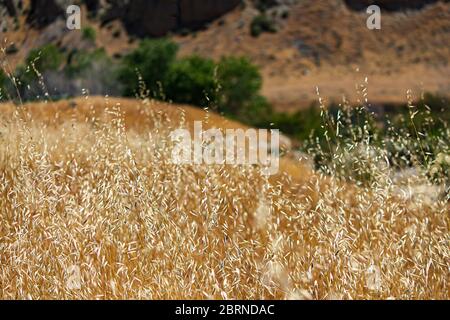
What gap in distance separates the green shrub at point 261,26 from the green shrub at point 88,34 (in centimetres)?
1622

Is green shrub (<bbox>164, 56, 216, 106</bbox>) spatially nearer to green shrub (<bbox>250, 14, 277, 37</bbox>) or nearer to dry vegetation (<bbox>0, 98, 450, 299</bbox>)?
dry vegetation (<bbox>0, 98, 450, 299</bbox>)

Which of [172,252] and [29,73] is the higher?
[29,73]

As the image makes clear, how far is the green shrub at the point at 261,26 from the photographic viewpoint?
6569cm

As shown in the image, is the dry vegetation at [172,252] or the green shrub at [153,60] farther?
the green shrub at [153,60]

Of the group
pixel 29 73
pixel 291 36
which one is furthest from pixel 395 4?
pixel 29 73

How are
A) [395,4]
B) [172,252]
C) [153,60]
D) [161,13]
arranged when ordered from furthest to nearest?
1. [161,13]
2. [395,4]
3. [153,60]
4. [172,252]

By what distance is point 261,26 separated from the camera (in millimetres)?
66562

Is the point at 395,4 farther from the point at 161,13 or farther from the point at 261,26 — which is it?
the point at 161,13

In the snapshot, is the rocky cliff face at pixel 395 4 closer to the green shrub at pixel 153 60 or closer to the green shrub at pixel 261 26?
the green shrub at pixel 261 26

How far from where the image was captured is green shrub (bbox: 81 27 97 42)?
65.5 metres

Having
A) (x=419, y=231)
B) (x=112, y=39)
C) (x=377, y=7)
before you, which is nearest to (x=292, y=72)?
(x=377, y=7)

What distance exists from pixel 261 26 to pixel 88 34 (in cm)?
1783

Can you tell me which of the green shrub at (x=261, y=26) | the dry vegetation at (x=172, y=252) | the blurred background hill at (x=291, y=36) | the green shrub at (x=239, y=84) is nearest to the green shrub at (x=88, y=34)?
the blurred background hill at (x=291, y=36)
